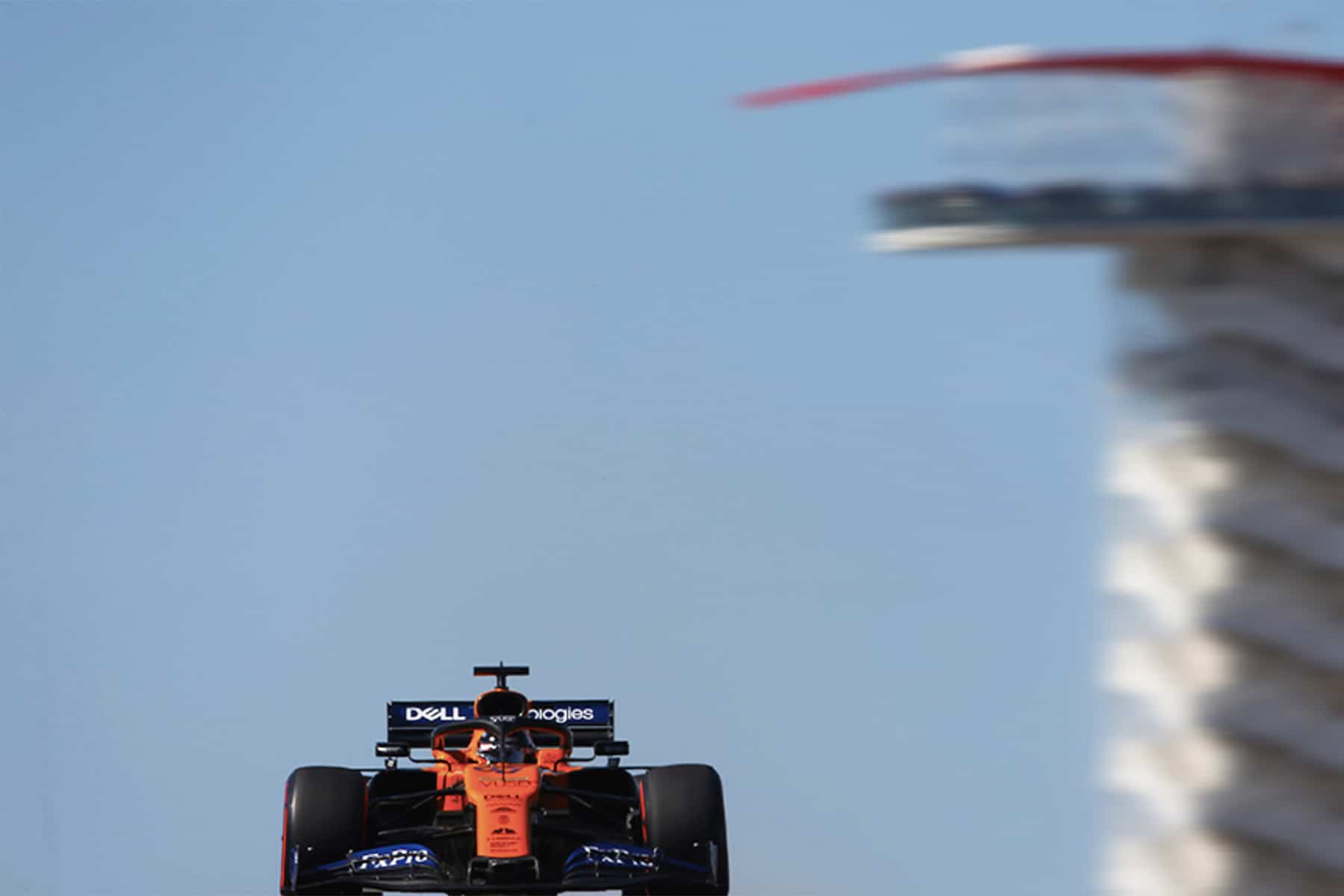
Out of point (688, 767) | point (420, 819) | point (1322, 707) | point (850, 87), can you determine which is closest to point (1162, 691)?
point (1322, 707)

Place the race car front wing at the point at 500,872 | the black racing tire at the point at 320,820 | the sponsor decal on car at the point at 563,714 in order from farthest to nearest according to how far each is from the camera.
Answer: the sponsor decal on car at the point at 563,714 → the black racing tire at the point at 320,820 → the race car front wing at the point at 500,872

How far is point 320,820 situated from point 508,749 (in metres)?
1.53

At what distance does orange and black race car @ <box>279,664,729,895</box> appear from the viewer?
15523 mm

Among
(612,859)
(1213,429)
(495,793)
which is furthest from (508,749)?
(1213,429)

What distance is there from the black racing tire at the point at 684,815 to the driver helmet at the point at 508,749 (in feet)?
3.12

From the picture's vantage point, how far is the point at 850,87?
8.70 metres

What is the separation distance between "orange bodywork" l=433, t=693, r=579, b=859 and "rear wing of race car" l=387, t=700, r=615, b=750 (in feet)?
1.70

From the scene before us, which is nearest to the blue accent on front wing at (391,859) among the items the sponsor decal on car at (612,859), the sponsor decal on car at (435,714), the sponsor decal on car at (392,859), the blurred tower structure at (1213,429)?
the sponsor decal on car at (392,859)

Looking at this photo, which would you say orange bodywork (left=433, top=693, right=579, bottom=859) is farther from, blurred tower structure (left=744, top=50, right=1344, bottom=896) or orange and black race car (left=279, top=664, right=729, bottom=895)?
blurred tower structure (left=744, top=50, right=1344, bottom=896)

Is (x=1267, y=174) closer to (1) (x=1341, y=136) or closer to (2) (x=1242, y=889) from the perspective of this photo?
(1) (x=1341, y=136)

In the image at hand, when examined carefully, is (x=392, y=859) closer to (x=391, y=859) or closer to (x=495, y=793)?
(x=391, y=859)

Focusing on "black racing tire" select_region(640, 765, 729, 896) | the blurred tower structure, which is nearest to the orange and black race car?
"black racing tire" select_region(640, 765, 729, 896)

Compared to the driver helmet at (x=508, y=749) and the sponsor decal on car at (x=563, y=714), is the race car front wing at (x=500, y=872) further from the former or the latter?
the sponsor decal on car at (x=563, y=714)

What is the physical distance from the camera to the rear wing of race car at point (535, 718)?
1803 centimetres
